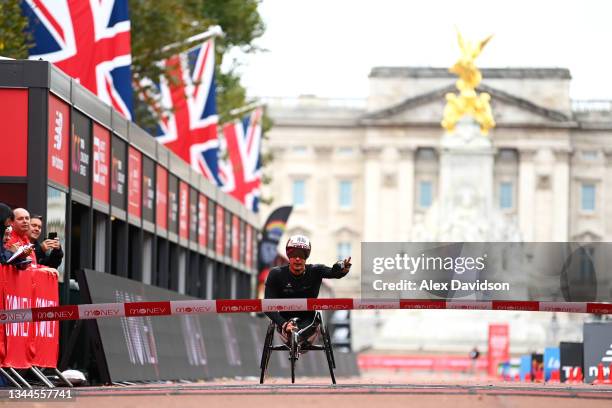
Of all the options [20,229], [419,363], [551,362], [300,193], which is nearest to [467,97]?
[419,363]

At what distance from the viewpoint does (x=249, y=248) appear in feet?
174

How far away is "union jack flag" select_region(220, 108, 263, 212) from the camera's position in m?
51.6

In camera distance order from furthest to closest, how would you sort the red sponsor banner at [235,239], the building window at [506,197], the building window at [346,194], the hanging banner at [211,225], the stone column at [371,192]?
1. the building window at [346,194]
2. the stone column at [371,192]
3. the building window at [506,197]
4. the red sponsor banner at [235,239]
5. the hanging banner at [211,225]

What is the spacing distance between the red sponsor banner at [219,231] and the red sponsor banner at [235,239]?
2.32m

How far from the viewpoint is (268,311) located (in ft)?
59.4

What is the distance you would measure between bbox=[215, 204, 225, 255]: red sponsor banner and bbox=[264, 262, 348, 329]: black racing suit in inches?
1005

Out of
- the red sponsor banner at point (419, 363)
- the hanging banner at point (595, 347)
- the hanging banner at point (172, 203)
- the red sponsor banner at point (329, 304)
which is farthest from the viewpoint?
the red sponsor banner at point (419, 363)

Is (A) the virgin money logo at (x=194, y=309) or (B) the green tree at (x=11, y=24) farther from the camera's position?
(B) the green tree at (x=11, y=24)

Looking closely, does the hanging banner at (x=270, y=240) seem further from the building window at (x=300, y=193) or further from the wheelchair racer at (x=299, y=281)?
the building window at (x=300, y=193)

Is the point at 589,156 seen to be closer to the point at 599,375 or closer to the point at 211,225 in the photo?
the point at 211,225

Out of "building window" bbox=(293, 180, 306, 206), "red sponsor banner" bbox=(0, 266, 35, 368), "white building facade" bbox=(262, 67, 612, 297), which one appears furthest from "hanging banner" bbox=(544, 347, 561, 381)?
"building window" bbox=(293, 180, 306, 206)

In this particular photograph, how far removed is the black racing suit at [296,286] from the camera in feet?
59.5

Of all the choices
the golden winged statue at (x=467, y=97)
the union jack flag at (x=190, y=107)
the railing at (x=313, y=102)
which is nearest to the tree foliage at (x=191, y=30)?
the union jack flag at (x=190, y=107)

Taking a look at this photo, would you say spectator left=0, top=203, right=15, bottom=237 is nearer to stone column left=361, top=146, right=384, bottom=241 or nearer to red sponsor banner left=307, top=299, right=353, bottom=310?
red sponsor banner left=307, top=299, right=353, bottom=310
